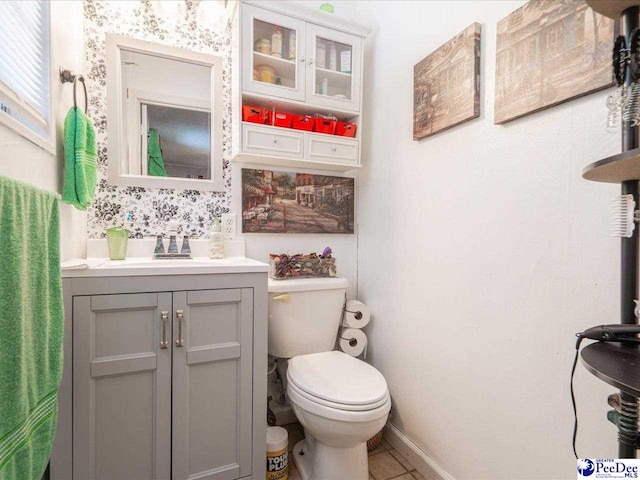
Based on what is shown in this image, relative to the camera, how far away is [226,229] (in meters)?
1.78

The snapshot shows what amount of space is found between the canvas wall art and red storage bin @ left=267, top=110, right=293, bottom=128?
0.28 meters

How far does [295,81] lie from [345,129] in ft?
1.19

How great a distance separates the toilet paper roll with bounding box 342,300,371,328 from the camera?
1.84 meters

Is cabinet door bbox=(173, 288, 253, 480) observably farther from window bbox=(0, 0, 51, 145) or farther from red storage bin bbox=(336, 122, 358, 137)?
red storage bin bbox=(336, 122, 358, 137)

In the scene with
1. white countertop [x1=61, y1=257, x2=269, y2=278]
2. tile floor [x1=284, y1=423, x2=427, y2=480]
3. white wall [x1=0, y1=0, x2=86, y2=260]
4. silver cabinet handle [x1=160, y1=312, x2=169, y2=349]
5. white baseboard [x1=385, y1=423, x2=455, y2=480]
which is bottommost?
tile floor [x1=284, y1=423, x2=427, y2=480]

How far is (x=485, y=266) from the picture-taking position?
3.98 feet

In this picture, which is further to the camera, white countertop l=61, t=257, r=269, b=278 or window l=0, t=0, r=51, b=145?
white countertop l=61, t=257, r=269, b=278

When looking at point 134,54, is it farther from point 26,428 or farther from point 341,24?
point 26,428

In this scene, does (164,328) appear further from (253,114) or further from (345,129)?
(345,129)

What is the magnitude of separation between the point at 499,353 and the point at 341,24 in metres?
1.72

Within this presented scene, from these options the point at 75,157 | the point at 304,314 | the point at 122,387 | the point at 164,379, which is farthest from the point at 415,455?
the point at 75,157

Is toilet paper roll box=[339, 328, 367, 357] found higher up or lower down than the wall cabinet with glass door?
lower down

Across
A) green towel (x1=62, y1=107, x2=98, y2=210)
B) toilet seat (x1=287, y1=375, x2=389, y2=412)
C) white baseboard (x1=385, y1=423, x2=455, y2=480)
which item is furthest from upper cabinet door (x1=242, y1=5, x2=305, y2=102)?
white baseboard (x1=385, y1=423, x2=455, y2=480)

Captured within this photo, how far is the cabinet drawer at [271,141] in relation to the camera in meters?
1.62
